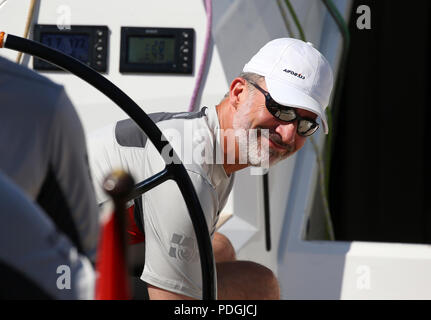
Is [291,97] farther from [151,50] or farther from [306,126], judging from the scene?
[151,50]

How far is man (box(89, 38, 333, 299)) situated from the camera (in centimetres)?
102

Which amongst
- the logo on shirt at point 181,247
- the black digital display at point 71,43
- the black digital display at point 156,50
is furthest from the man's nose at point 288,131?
the black digital display at point 71,43

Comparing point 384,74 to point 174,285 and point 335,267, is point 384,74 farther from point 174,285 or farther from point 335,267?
point 174,285

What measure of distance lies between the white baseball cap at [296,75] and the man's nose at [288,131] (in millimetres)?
47

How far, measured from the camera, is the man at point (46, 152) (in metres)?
0.46

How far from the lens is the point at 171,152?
0.84 meters

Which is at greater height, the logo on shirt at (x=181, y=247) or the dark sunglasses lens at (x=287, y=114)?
the dark sunglasses lens at (x=287, y=114)

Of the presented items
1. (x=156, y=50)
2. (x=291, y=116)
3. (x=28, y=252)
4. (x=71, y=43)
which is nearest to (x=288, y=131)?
(x=291, y=116)

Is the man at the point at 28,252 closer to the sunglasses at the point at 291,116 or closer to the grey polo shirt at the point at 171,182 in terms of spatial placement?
the grey polo shirt at the point at 171,182

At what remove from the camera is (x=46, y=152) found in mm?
469

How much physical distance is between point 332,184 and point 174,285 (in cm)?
193

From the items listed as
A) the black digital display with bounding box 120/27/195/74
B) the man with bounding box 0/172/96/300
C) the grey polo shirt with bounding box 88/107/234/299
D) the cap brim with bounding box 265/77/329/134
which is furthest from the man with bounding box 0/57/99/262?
the black digital display with bounding box 120/27/195/74

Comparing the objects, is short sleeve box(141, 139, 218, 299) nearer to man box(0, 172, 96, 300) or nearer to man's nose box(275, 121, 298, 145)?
man's nose box(275, 121, 298, 145)

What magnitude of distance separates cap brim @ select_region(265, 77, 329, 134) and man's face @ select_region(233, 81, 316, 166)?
23 mm
